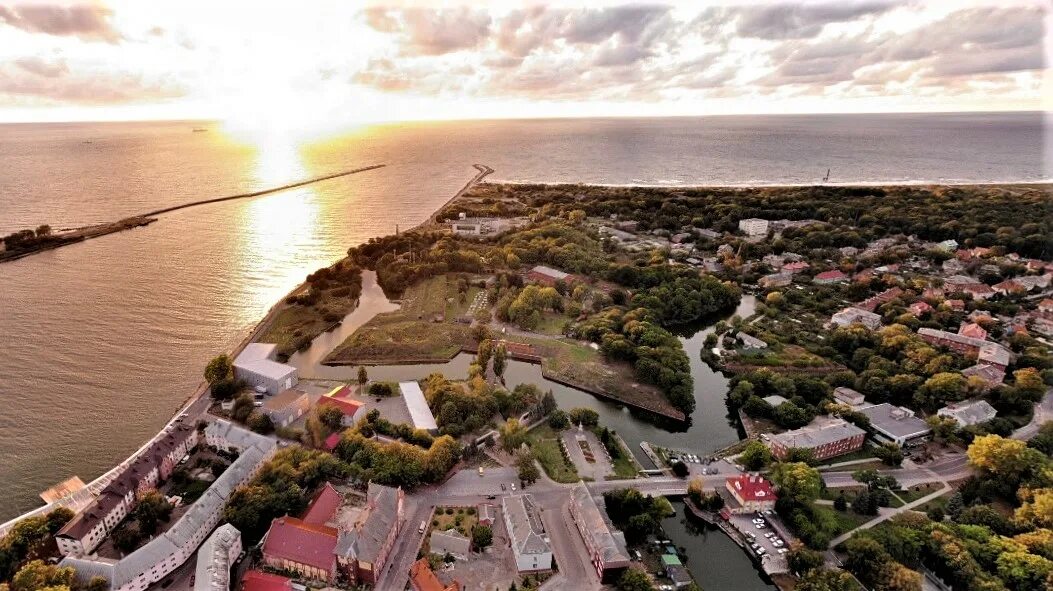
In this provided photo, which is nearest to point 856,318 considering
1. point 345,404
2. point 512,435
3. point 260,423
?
point 512,435

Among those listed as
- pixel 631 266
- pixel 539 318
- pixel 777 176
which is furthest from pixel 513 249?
pixel 777 176

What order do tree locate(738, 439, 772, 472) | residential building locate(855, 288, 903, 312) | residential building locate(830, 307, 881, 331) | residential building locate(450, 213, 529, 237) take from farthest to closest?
residential building locate(450, 213, 529, 237), residential building locate(855, 288, 903, 312), residential building locate(830, 307, 881, 331), tree locate(738, 439, 772, 472)

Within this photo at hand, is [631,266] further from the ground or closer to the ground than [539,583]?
further from the ground

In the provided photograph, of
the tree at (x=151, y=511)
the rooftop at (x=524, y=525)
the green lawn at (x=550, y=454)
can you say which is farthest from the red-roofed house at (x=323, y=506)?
the green lawn at (x=550, y=454)

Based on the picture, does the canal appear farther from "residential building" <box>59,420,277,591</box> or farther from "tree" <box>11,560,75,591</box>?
"tree" <box>11,560,75,591</box>

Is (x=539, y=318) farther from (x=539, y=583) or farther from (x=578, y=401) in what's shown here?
(x=539, y=583)

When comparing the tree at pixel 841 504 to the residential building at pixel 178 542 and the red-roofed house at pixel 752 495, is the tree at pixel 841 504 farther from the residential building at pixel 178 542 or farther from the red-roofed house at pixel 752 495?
the residential building at pixel 178 542

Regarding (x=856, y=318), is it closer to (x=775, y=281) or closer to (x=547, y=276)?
(x=775, y=281)

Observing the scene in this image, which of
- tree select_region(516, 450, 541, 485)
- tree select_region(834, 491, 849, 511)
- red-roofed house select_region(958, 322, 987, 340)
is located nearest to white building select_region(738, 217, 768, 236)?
red-roofed house select_region(958, 322, 987, 340)
